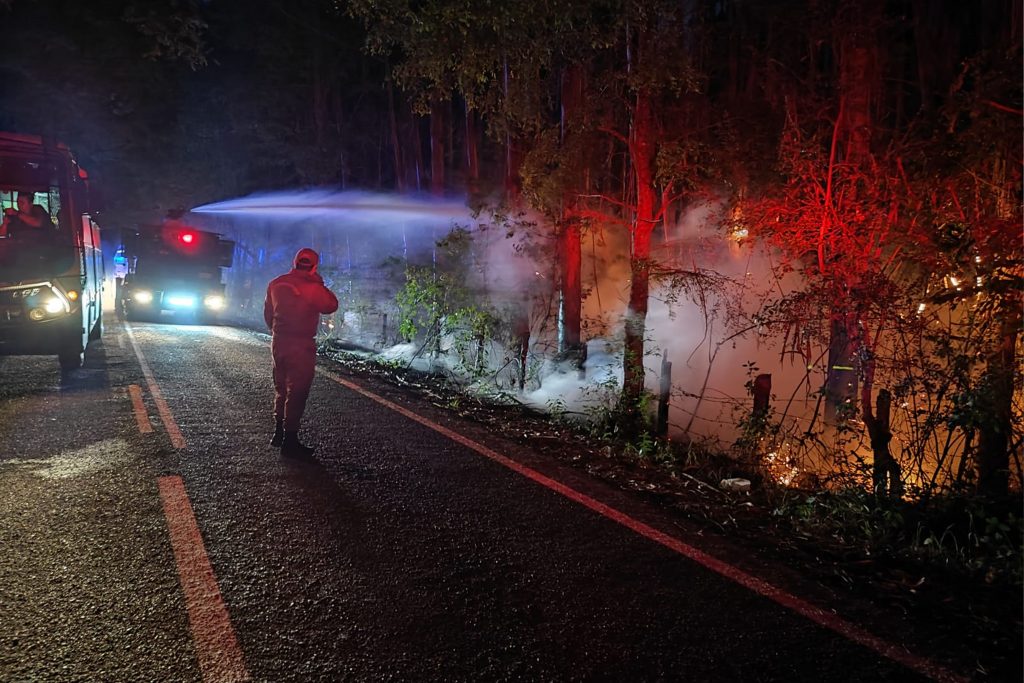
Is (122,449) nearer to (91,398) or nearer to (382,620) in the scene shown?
(91,398)

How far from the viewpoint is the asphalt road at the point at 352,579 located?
296cm

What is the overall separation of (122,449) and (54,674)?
3723mm

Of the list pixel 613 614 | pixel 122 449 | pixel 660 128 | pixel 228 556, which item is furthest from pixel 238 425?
pixel 660 128

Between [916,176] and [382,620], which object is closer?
[382,620]

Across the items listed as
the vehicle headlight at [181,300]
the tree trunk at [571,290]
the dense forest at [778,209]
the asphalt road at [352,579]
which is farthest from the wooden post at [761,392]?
the vehicle headlight at [181,300]

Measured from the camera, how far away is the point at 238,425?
7199 millimetres

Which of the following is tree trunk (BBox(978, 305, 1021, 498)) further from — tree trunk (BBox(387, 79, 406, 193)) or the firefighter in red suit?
tree trunk (BBox(387, 79, 406, 193))

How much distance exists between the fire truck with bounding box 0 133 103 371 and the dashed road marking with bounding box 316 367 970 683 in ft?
22.5

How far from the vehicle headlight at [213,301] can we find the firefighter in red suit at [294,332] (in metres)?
17.7

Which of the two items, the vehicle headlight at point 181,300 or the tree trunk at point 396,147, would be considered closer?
the vehicle headlight at point 181,300

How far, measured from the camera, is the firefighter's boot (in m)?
6.13

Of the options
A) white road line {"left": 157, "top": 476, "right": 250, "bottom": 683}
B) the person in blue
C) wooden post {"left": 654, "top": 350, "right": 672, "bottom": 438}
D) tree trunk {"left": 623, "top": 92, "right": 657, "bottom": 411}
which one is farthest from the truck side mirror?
white road line {"left": 157, "top": 476, "right": 250, "bottom": 683}

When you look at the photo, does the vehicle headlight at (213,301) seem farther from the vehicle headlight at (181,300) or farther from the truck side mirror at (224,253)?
the truck side mirror at (224,253)

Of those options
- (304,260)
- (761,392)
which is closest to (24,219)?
(304,260)
